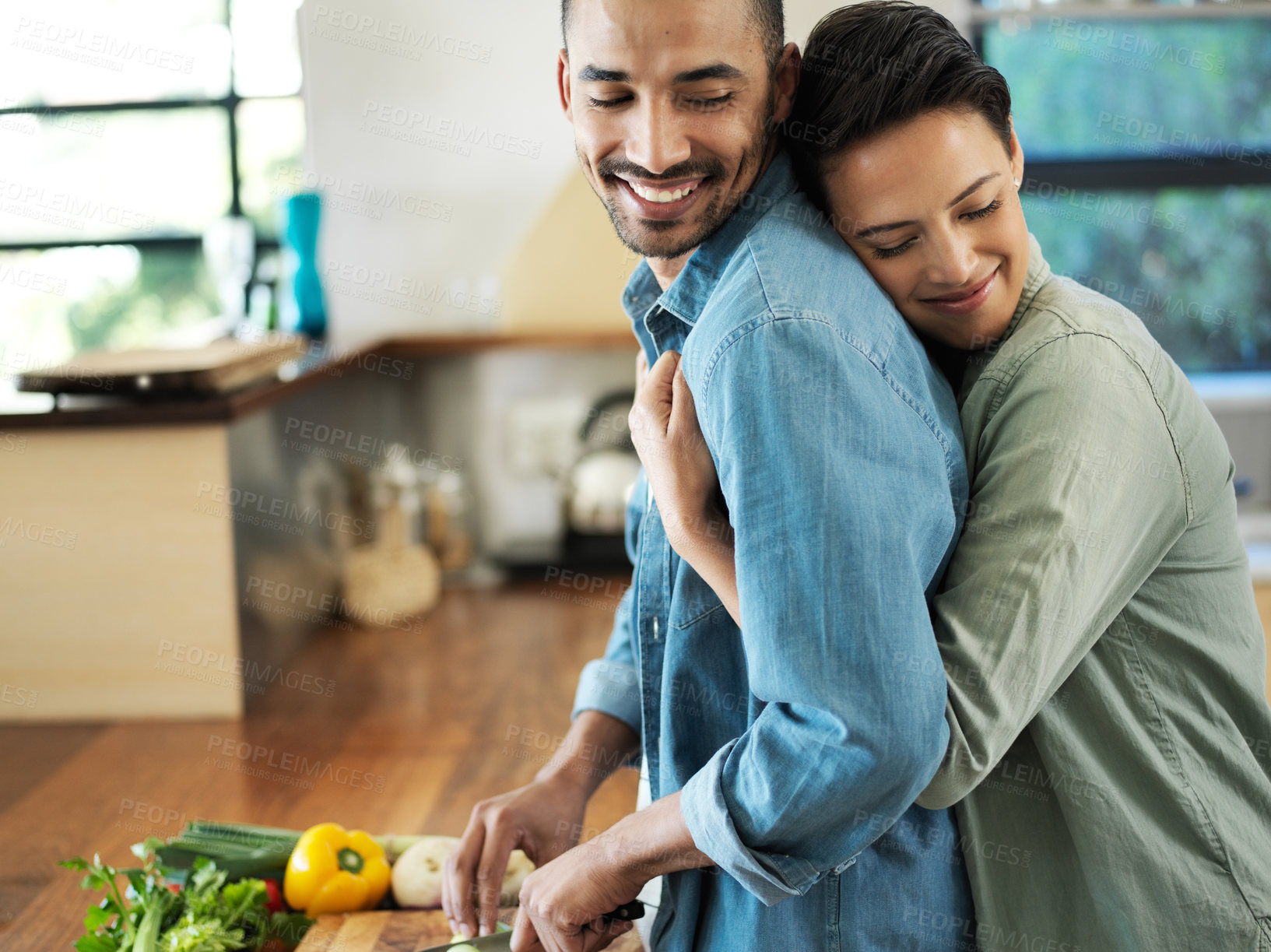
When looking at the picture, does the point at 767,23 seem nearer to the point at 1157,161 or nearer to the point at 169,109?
the point at 1157,161

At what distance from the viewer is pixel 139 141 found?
385 centimetres

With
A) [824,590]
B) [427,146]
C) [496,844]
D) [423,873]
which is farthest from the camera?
[427,146]

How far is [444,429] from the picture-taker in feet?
12.0

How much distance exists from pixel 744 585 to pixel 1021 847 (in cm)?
34

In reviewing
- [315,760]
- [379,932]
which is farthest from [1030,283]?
[315,760]

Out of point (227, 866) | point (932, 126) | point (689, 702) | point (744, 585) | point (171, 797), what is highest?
point (932, 126)

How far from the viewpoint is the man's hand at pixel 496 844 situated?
42.4 inches

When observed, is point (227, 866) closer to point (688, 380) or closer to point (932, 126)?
point (688, 380)

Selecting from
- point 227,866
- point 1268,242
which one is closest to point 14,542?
point 227,866

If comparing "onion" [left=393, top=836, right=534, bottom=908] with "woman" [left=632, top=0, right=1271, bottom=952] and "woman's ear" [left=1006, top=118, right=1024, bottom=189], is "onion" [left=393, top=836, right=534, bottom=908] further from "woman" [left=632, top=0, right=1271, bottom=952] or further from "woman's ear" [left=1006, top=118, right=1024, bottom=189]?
"woman's ear" [left=1006, top=118, right=1024, bottom=189]

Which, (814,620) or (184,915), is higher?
(814,620)

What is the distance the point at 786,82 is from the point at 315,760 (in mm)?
1646

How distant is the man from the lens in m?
0.67

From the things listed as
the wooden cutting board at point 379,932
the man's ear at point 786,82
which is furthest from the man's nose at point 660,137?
the wooden cutting board at point 379,932
